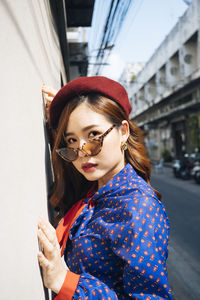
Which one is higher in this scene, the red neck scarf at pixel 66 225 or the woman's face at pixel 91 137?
the woman's face at pixel 91 137

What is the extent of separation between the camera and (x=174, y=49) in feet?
58.7

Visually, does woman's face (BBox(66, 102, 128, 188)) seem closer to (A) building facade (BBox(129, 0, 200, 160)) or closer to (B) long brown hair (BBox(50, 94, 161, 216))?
(B) long brown hair (BBox(50, 94, 161, 216))

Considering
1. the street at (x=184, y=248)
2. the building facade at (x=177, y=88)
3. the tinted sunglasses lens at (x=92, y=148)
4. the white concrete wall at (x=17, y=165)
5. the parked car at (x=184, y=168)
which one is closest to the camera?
the white concrete wall at (x=17, y=165)

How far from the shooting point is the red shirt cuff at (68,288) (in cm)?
91

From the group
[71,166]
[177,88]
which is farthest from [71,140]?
[177,88]

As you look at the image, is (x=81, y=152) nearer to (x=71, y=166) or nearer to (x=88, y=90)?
(x=88, y=90)

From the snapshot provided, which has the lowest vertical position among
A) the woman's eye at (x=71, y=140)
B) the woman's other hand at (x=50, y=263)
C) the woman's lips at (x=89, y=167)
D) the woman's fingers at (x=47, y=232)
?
the woman's other hand at (x=50, y=263)

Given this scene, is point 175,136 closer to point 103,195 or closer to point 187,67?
point 187,67

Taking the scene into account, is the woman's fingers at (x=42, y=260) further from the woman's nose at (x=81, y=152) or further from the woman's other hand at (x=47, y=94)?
the woman's other hand at (x=47, y=94)

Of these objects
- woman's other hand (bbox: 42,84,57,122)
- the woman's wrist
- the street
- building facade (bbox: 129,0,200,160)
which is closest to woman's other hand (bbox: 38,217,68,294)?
the woman's wrist

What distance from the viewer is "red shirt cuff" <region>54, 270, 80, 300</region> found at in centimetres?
91

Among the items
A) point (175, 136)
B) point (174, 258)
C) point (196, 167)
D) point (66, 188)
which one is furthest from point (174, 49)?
point (66, 188)

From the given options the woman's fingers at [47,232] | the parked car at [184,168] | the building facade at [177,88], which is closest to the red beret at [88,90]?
the woman's fingers at [47,232]

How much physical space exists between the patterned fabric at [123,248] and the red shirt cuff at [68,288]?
19 mm
